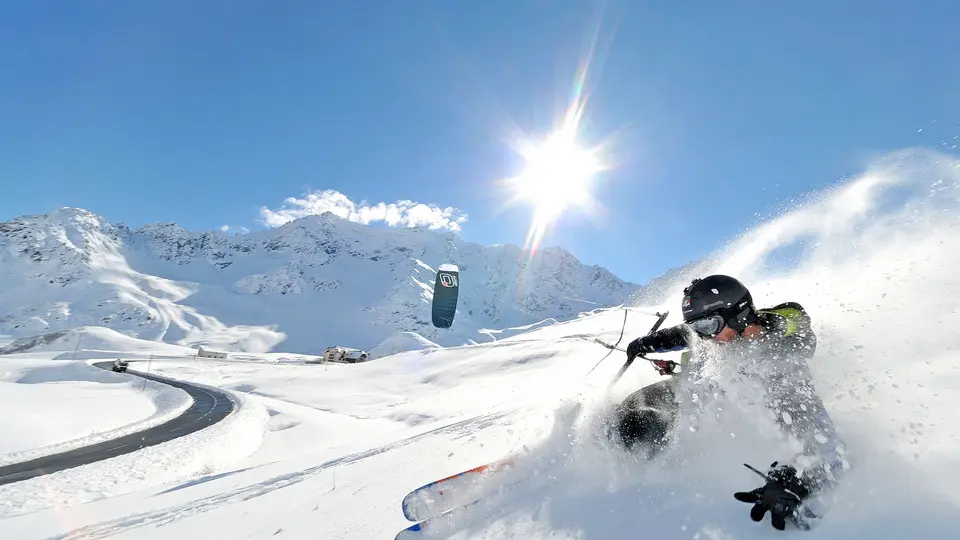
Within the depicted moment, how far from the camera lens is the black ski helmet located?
435 cm

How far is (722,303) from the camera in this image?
446cm

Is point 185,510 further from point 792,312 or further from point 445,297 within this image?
point 445,297

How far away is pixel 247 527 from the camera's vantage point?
512 centimetres

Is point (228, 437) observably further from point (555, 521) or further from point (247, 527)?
point (555, 521)

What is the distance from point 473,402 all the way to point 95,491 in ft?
46.8

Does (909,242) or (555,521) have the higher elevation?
(909,242)

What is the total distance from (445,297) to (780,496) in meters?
44.3

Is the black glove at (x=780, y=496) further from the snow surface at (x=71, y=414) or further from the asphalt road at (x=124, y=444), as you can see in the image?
the snow surface at (x=71, y=414)

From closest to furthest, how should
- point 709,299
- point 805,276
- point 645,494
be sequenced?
point 645,494 → point 709,299 → point 805,276

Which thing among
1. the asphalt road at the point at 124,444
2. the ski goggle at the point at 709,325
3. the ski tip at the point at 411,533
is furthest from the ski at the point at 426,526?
the asphalt road at the point at 124,444

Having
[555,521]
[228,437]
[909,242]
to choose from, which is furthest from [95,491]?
[909,242]

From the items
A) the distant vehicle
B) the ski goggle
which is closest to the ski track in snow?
the ski goggle

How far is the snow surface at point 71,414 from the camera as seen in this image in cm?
1966

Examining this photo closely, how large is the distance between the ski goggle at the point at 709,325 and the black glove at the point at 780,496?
1515 millimetres
